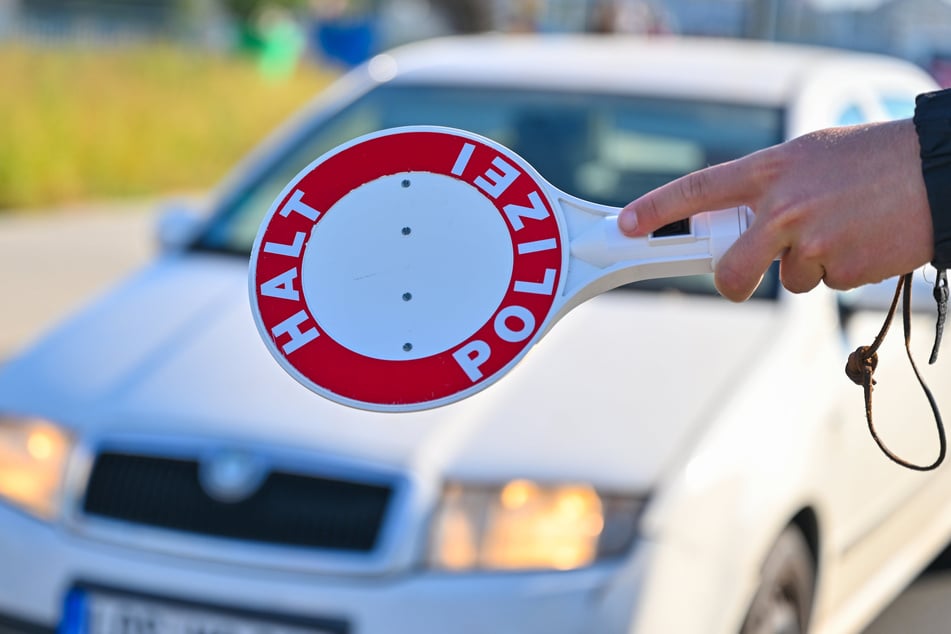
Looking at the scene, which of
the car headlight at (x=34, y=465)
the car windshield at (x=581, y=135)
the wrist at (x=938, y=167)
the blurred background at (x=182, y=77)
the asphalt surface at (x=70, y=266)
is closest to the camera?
the wrist at (x=938, y=167)

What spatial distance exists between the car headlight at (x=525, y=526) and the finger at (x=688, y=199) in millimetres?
1546

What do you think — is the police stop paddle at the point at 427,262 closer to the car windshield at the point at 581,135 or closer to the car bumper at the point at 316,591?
the car bumper at the point at 316,591

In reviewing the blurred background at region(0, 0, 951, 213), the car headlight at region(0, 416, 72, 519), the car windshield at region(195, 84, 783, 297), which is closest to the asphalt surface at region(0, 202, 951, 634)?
→ the car windshield at region(195, 84, 783, 297)

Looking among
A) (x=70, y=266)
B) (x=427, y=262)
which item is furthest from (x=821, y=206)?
(x=70, y=266)

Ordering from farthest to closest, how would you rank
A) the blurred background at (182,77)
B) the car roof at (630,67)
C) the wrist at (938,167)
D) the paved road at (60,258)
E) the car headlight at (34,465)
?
1. the blurred background at (182,77)
2. the paved road at (60,258)
3. the car roof at (630,67)
4. the car headlight at (34,465)
5. the wrist at (938,167)

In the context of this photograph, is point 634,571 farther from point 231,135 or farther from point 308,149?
point 231,135

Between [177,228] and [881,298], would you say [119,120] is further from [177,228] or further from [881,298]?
[881,298]

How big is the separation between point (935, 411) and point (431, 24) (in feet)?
93.3

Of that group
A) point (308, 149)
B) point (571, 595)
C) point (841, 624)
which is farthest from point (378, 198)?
point (308, 149)

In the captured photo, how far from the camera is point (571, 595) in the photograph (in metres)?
2.59

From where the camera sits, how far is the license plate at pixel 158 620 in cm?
266

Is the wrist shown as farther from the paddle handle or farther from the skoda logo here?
the skoda logo

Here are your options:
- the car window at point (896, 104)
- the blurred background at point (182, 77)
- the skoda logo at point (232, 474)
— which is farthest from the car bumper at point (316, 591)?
the blurred background at point (182, 77)

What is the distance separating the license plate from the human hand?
1672 mm
